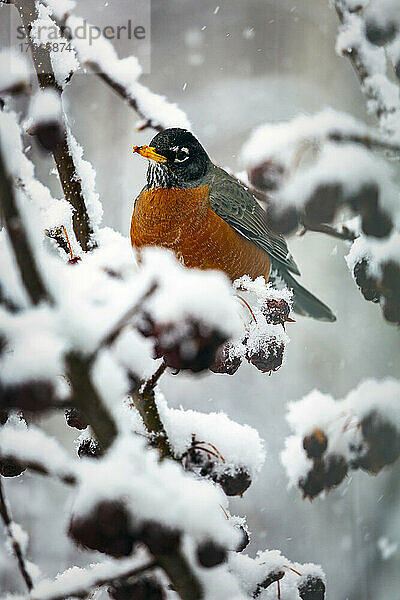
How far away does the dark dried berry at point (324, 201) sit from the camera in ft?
1.59

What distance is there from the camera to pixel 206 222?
623 millimetres

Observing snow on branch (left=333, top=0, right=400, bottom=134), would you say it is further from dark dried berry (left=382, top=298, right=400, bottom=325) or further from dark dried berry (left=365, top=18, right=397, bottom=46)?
dark dried berry (left=382, top=298, right=400, bottom=325)

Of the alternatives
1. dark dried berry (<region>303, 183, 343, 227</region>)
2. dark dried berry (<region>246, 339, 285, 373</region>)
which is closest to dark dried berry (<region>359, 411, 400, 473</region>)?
dark dried berry (<region>246, 339, 285, 373</region>)

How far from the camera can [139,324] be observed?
0.38m

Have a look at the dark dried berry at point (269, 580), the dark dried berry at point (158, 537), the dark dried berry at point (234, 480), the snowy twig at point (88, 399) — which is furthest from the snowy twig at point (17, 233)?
the dark dried berry at point (269, 580)

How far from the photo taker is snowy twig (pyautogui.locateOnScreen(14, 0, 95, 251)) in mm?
569

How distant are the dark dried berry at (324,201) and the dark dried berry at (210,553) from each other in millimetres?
269

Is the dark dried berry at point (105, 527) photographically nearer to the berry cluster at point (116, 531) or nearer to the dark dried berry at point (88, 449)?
the berry cluster at point (116, 531)

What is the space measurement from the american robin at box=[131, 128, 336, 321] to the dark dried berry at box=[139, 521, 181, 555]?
0.28 metres

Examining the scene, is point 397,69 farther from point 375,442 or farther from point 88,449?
point 88,449

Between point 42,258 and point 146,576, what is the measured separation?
288 millimetres

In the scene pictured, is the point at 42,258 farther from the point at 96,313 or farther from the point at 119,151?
the point at 119,151

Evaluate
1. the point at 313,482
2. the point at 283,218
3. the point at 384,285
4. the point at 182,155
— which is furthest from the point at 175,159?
the point at 313,482

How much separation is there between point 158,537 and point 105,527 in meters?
0.04
